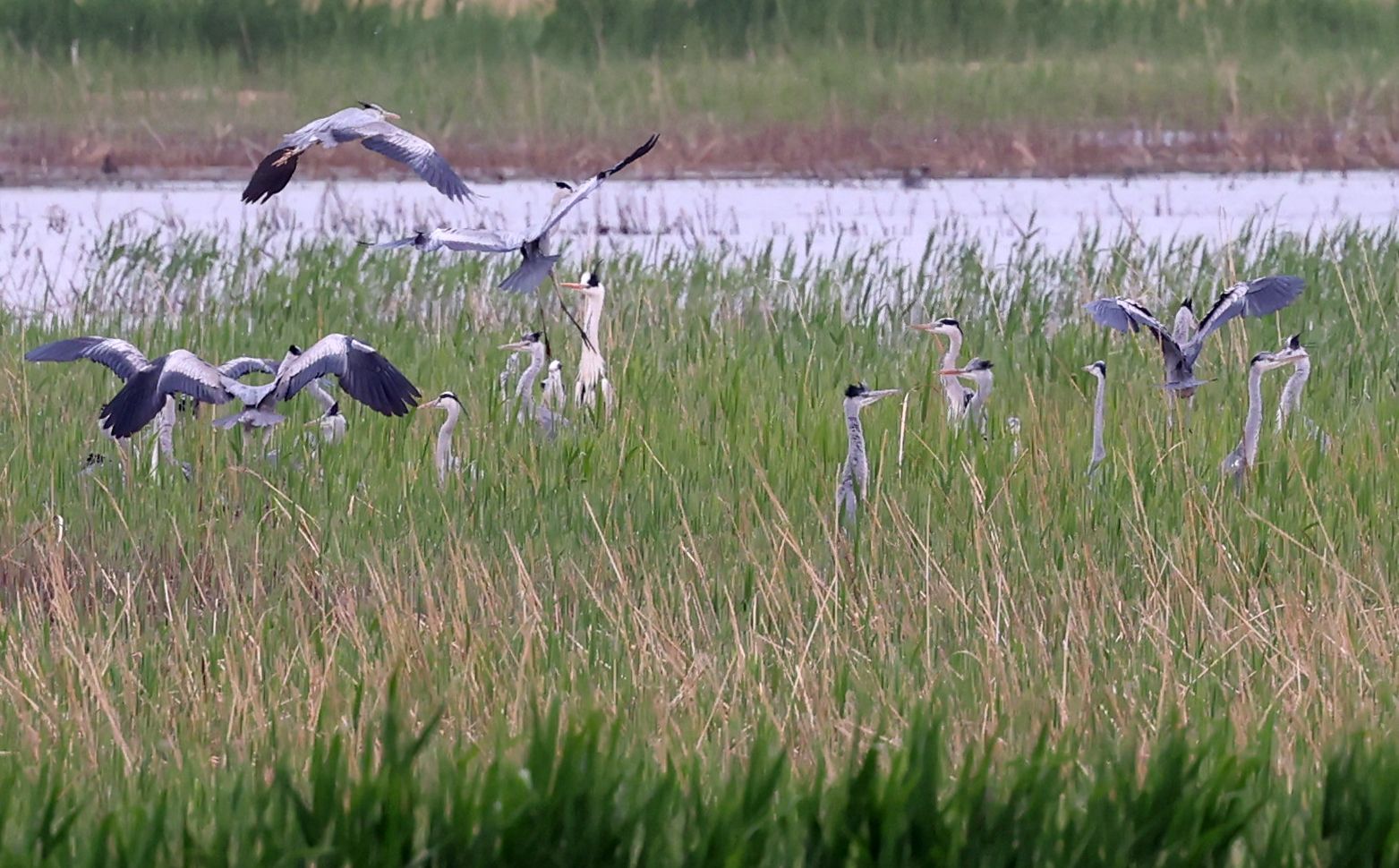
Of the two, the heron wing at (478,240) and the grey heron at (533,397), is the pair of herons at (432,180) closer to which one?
the heron wing at (478,240)

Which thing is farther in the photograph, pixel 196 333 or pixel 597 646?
pixel 196 333

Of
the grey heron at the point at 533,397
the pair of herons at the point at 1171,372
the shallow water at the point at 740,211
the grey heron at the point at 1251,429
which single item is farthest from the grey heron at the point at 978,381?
the shallow water at the point at 740,211

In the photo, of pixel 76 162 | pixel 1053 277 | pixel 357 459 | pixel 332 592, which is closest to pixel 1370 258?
pixel 1053 277

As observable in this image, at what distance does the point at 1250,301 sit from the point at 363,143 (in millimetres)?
2751

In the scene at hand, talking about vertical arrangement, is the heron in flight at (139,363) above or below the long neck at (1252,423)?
above

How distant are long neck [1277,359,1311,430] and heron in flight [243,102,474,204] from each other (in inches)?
104

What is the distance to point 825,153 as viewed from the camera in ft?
60.6

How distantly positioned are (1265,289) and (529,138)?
41.8 feet

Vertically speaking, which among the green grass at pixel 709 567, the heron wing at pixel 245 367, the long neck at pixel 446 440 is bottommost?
the green grass at pixel 709 567

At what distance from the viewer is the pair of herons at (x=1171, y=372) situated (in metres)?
5.42

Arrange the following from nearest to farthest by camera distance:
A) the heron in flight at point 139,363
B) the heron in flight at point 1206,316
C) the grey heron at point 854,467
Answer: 1. the grey heron at point 854,467
2. the heron in flight at point 139,363
3. the heron in flight at point 1206,316

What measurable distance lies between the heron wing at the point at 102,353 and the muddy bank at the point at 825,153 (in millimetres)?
12431

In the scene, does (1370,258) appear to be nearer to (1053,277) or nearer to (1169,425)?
(1053,277)

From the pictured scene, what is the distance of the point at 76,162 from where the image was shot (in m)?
18.0
